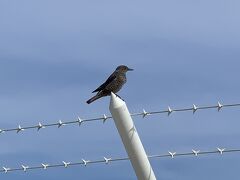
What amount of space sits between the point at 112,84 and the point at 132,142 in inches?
188

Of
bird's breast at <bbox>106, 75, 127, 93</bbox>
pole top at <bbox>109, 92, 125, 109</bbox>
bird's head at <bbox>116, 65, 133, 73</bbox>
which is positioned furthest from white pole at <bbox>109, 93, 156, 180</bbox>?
bird's head at <bbox>116, 65, 133, 73</bbox>

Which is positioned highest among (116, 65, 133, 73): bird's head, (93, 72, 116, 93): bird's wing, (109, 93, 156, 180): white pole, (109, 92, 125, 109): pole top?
(116, 65, 133, 73): bird's head

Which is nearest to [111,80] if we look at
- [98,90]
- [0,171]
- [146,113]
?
[98,90]

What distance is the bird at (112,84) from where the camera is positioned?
1020 cm

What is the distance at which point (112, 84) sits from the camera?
1034 cm

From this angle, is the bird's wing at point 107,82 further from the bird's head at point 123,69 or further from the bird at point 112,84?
the bird's head at point 123,69

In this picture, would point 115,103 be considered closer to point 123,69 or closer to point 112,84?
point 112,84

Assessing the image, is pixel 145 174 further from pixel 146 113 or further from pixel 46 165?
pixel 46 165

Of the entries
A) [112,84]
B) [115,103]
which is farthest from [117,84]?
[115,103]

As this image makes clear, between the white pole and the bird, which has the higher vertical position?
the bird

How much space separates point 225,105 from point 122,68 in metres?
5.43

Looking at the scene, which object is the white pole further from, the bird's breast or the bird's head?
the bird's head

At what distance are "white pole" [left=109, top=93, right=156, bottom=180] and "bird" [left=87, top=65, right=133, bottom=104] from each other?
4.27 meters

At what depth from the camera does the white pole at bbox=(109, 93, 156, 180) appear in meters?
5.59
